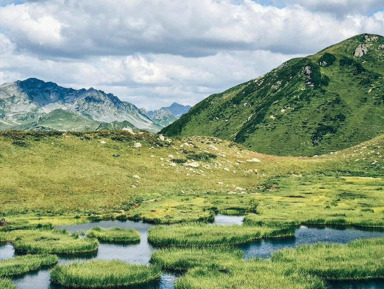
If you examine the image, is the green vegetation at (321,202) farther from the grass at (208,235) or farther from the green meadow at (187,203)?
the grass at (208,235)

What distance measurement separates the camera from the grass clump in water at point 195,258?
4352cm

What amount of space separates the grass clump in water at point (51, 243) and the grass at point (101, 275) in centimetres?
839

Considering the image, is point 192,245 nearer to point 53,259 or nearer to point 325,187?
point 53,259

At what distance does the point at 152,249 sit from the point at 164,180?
4586cm

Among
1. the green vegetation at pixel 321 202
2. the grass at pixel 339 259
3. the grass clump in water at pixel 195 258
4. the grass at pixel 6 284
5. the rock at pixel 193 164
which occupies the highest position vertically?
the rock at pixel 193 164

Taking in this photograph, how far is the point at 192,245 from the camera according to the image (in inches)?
2105

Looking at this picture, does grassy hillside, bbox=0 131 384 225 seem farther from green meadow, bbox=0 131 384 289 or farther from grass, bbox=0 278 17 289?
grass, bbox=0 278 17 289

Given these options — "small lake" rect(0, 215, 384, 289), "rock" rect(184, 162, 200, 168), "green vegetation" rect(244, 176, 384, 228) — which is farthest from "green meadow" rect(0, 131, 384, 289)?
"small lake" rect(0, 215, 384, 289)

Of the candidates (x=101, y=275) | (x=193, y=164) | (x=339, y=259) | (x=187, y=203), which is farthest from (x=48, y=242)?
(x=193, y=164)

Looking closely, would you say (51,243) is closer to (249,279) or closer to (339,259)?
(249,279)

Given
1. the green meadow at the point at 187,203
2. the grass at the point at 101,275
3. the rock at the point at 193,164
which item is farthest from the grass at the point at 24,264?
the rock at the point at 193,164

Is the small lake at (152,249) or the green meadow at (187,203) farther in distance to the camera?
the green meadow at (187,203)

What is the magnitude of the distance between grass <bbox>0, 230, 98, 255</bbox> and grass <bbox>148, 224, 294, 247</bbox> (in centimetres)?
887

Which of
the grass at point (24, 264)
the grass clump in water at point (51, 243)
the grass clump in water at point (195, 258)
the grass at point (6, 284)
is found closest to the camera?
the grass at point (6, 284)
